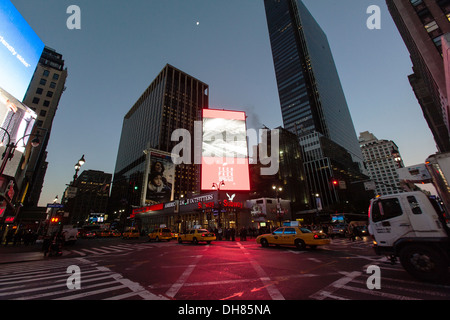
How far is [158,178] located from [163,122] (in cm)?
5505

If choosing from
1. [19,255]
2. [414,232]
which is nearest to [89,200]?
[19,255]

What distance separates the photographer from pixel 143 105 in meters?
142

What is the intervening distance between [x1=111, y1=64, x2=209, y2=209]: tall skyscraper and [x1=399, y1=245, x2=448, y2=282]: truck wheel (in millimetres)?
102517

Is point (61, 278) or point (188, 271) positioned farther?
point (188, 271)

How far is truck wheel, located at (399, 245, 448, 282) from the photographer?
207 inches

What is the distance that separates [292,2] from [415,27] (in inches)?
6266

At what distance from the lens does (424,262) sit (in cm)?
557

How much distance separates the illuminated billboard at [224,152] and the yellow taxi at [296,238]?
1500 cm

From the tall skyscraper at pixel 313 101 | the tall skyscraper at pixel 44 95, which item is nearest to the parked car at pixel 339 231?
the tall skyscraper at pixel 313 101

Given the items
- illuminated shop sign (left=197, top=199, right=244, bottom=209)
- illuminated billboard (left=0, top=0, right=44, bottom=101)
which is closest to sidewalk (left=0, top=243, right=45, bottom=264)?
illuminated billboard (left=0, top=0, right=44, bottom=101)

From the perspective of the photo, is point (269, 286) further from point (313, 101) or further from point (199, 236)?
point (313, 101)
